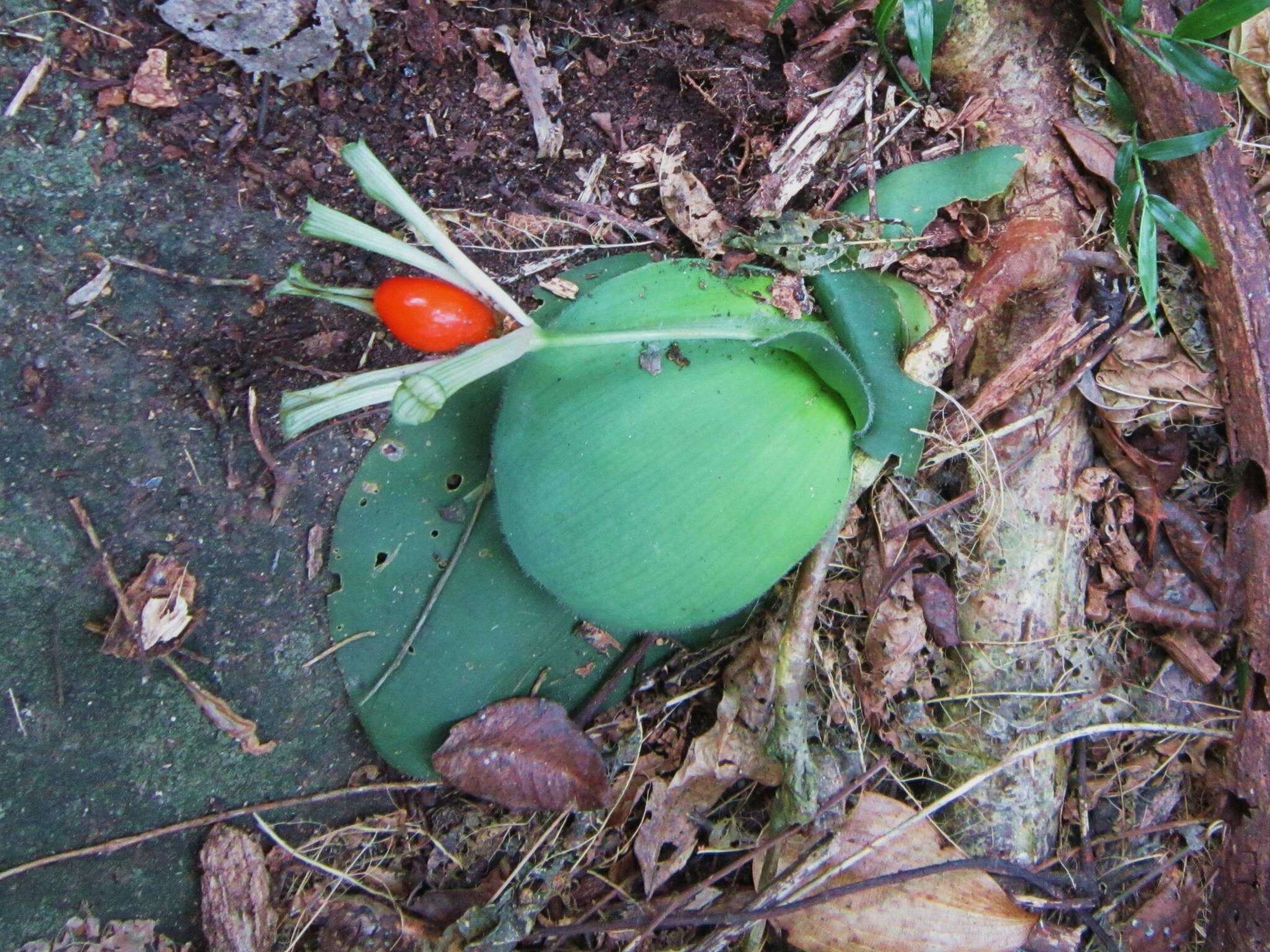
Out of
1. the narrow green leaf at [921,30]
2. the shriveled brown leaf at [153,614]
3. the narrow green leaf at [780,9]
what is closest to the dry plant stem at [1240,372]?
the narrow green leaf at [921,30]

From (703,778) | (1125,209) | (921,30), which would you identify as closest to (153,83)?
(921,30)

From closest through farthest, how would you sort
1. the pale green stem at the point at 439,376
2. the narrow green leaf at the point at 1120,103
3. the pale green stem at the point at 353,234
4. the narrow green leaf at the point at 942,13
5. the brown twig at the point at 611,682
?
1. the pale green stem at the point at 439,376
2. the pale green stem at the point at 353,234
3. the narrow green leaf at the point at 942,13
4. the narrow green leaf at the point at 1120,103
5. the brown twig at the point at 611,682

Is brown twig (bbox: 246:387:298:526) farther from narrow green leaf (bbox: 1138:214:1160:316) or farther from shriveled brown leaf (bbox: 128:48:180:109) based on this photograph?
narrow green leaf (bbox: 1138:214:1160:316)

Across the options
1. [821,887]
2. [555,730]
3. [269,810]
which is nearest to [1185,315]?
[821,887]

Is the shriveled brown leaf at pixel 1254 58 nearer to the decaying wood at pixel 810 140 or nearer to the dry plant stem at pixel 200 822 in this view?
the decaying wood at pixel 810 140

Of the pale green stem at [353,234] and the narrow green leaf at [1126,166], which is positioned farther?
the narrow green leaf at [1126,166]

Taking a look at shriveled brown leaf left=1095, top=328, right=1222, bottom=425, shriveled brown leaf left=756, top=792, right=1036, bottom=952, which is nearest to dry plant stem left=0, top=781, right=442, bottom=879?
shriveled brown leaf left=756, top=792, right=1036, bottom=952
